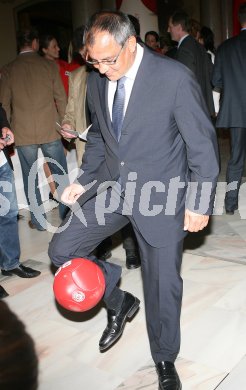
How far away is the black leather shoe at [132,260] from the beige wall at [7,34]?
459 inches

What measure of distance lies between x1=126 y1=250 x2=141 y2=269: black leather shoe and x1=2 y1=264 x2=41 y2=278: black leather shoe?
0.75 metres

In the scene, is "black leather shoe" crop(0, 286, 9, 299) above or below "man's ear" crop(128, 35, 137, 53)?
below

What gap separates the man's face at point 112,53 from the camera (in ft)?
6.68

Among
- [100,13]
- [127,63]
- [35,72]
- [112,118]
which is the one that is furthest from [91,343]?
[35,72]

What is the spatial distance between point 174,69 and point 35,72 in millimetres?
2785

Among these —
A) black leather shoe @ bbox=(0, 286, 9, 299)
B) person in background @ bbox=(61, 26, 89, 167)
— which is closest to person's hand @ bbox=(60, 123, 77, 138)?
person in background @ bbox=(61, 26, 89, 167)

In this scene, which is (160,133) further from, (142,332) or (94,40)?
(142,332)

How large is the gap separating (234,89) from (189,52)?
751 mm

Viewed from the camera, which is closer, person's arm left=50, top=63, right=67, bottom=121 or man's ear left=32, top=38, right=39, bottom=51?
man's ear left=32, top=38, right=39, bottom=51

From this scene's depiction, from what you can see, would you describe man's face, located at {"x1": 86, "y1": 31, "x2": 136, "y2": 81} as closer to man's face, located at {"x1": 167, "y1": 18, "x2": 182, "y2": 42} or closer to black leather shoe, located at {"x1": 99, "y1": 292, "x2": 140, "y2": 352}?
black leather shoe, located at {"x1": 99, "y1": 292, "x2": 140, "y2": 352}

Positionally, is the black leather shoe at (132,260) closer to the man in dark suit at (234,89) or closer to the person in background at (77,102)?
the person in background at (77,102)

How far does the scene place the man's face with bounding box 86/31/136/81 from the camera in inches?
80.2

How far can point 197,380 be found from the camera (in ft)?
7.92

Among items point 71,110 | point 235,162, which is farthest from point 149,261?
point 235,162
